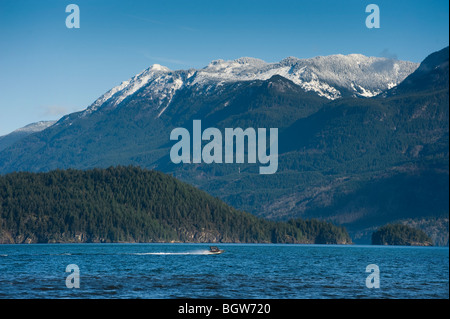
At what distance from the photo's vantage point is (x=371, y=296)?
117 m

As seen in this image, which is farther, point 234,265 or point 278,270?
point 234,265

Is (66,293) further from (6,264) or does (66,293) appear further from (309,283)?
(6,264)

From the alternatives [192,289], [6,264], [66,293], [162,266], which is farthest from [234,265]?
[66,293]

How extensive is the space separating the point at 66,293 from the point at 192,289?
20389 mm

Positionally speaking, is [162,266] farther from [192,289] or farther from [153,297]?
[153,297]

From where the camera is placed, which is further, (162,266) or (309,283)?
→ (162,266)

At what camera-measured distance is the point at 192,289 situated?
408 ft
